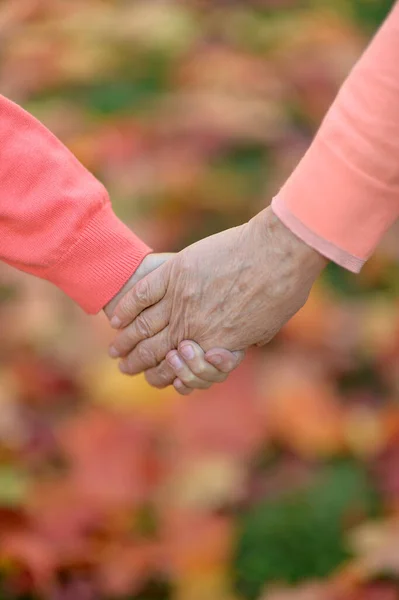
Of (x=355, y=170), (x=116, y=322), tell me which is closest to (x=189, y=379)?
(x=116, y=322)

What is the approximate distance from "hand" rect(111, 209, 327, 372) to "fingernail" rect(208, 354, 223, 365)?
2 cm

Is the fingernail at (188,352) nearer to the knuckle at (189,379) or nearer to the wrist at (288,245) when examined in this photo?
the knuckle at (189,379)

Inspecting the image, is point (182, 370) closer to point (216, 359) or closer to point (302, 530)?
point (216, 359)

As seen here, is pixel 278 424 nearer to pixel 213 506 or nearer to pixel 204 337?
pixel 213 506

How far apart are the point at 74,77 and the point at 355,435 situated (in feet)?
5.77

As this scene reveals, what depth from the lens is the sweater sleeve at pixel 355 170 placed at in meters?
1.18

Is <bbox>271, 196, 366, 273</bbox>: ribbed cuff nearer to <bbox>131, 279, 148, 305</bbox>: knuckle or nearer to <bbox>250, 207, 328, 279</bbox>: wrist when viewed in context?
<bbox>250, 207, 328, 279</bbox>: wrist

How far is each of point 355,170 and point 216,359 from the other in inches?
14.5

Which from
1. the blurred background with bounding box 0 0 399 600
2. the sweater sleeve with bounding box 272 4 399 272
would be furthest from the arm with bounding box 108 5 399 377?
the blurred background with bounding box 0 0 399 600

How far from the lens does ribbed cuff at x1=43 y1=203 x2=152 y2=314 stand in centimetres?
139

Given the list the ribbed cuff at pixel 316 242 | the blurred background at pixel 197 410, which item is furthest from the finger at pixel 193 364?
the blurred background at pixel 197 410

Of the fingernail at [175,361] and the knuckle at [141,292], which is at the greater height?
the knuckle at [141,292]

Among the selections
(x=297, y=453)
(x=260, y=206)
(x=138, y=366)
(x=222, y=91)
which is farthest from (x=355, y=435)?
(x=222, y=91)

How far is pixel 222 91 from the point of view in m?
3.05
